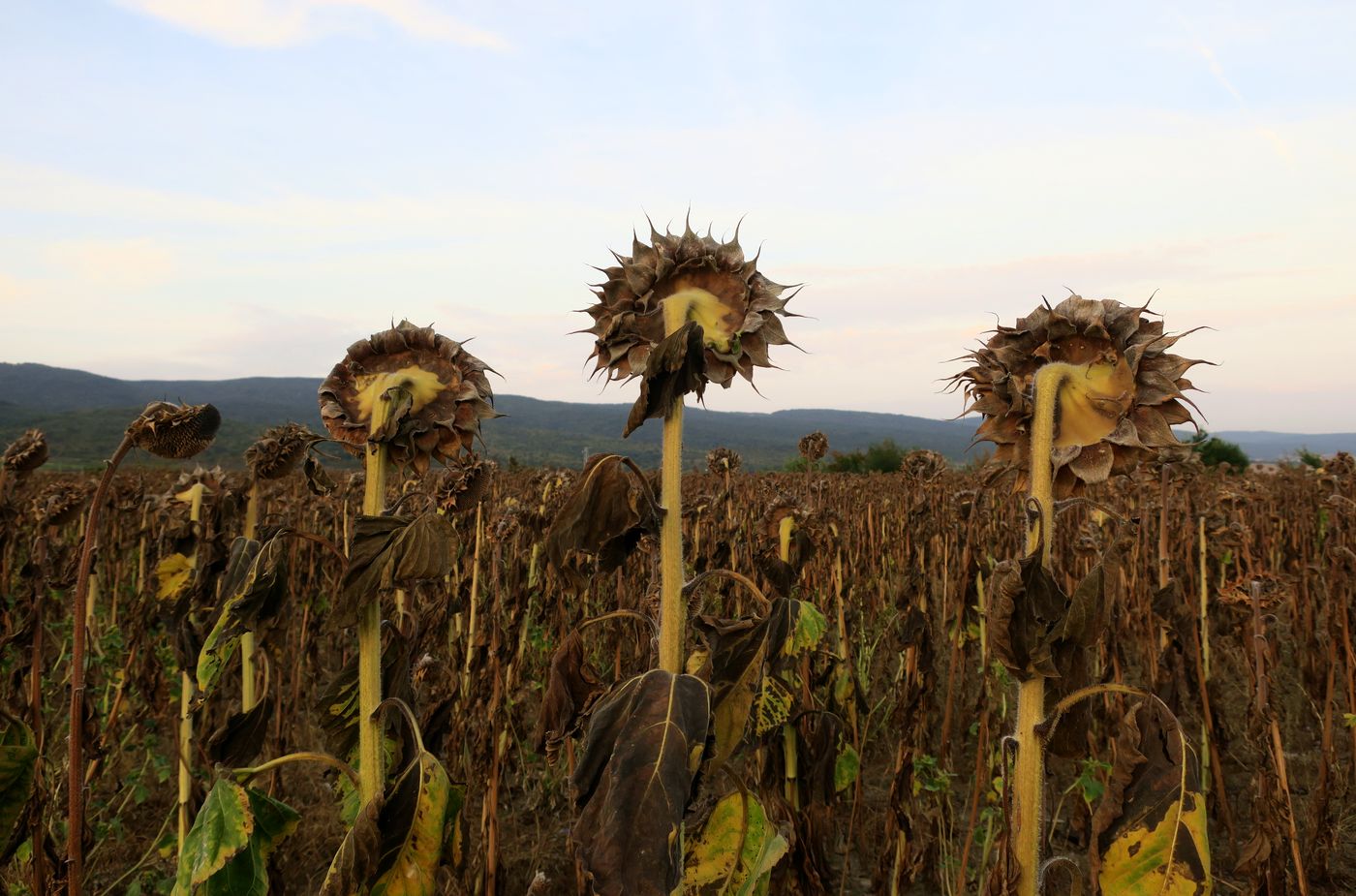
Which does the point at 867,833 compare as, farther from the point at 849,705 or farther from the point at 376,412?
the point at 376,412

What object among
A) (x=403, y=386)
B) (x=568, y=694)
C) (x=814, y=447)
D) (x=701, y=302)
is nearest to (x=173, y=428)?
(x=403, y=386)

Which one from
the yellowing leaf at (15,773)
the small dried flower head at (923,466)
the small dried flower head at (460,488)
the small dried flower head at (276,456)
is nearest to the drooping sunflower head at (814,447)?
the small dried flower head at (923,466)

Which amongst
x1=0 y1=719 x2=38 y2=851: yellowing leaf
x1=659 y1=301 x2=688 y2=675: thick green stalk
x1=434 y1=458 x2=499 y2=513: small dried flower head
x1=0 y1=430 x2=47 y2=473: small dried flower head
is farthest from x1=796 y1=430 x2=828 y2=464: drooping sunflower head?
x1=0 y1=719 x2=38 y2=851: yellowing leaf

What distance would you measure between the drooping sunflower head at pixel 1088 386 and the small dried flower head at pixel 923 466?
212 inches

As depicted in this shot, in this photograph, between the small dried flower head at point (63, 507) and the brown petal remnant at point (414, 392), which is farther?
the small dried flower head at point (63, 507)

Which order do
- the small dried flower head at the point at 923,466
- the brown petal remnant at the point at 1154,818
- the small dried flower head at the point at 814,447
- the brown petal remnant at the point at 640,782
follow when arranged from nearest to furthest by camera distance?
1. the brown petal remnant at the point at 640,782
2. the brown petal remnant at the point at 1154,818
3. the small dried flower head at the point at 923,466
4. the small dried flower head at the point at 814,447

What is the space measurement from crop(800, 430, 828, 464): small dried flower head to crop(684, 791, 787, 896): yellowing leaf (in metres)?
5.79

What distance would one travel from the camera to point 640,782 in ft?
4.38

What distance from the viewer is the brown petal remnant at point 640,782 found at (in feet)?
4.24

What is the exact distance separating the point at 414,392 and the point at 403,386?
0.03 metres

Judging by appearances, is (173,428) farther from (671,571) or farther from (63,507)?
(63,507)

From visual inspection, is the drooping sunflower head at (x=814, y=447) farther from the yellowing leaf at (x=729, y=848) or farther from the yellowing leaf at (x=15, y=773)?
the yellowing leaf at (x=15, y=773)

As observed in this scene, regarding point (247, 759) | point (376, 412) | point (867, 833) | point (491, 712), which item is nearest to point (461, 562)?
point (491, 712)

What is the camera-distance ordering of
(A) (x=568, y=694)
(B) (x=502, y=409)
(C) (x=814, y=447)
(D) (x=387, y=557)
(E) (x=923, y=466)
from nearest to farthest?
(D) (x=387, y=557) → (A) (x=568, y=694) → (E) (x=923, y=466) → (C) (x=814, y=447) → (B) (x=502, y=409)
